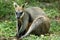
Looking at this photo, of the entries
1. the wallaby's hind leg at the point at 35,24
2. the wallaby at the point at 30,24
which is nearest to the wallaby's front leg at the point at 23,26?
the wallaby at the point at 30,24

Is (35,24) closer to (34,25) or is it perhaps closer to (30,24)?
(34,25)

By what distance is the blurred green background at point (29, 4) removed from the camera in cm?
Result: 912

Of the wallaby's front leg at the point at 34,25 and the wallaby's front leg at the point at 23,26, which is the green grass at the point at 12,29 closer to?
the wallaby's front leg at the point at 23,26

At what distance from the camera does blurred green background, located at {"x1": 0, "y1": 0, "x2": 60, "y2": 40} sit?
359 inches

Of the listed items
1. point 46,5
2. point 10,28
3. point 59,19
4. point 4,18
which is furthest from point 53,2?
point 10,28

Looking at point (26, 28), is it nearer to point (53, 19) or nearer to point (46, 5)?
point (53, 19)

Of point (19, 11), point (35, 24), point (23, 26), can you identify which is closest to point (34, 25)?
point (35, 24)

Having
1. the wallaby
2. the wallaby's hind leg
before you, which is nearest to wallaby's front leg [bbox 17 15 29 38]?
the wallaby

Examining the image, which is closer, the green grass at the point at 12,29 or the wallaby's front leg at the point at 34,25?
the green grass at the point at 12,29

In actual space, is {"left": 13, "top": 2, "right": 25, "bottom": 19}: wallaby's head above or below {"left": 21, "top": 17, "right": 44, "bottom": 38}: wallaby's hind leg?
above

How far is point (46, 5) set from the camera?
1360 cm

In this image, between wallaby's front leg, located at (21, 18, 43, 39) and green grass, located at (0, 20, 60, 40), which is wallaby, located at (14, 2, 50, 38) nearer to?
wallaby's front leg, located at (21, 18, 43, 39)

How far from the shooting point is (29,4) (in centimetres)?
1312

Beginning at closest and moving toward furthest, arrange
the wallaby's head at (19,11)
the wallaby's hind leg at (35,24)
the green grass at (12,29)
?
the wallaby's head at (19,11)
the green grass at (12,29)
the wallaby's hind leg at (35,24)
